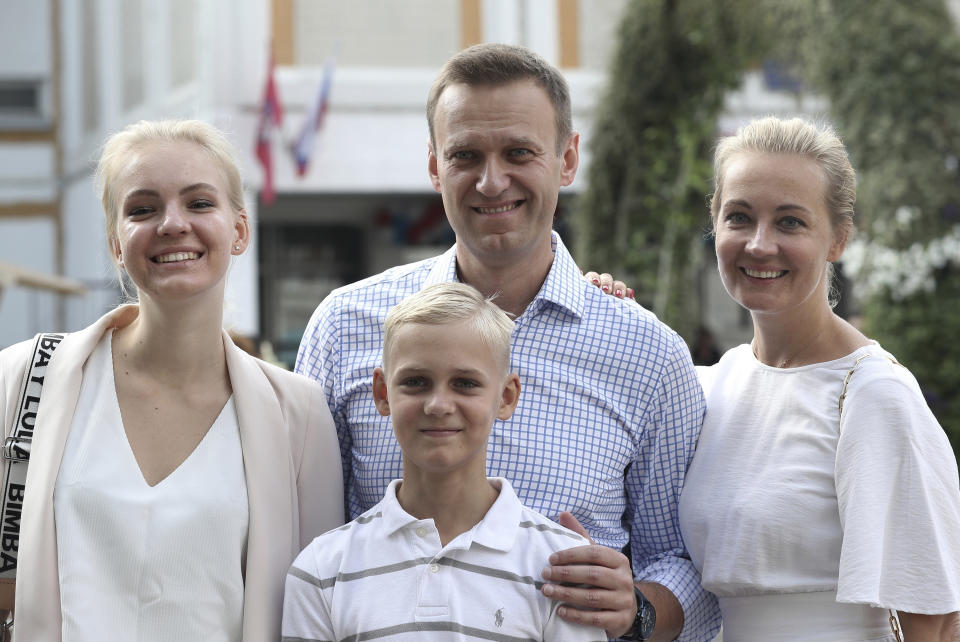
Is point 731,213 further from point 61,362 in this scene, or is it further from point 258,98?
point 258,98

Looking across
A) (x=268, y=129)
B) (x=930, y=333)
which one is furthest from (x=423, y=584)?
(x=268, y=129)

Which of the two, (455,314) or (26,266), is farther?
(26,266)

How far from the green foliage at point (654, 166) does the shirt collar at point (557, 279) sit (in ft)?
23.6

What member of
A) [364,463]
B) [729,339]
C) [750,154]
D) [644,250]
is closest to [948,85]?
[644,250]

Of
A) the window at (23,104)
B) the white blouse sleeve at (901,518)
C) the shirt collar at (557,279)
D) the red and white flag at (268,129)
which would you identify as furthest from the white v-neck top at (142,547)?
the window at (23,104)

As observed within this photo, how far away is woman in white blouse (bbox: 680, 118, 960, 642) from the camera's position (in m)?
2.53

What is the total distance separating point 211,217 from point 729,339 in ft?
44.8

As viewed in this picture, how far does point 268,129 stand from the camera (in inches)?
513

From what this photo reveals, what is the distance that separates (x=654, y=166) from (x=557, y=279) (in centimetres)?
747

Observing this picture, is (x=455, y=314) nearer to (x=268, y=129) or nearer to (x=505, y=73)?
(x=505, y=73)

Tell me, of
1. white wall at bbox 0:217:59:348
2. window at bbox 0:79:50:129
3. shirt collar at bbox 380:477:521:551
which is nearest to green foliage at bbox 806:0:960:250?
shirt collar at bbox 380:477:521:551

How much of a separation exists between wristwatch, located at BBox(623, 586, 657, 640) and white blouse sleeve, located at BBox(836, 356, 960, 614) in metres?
0.43

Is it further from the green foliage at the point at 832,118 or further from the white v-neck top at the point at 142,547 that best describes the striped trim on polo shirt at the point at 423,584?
the green foliage at the point at 832,118

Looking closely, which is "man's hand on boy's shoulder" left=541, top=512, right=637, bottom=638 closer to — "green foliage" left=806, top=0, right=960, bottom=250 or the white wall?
"green foliage" left=806, top=0, right=960, bottom=250
